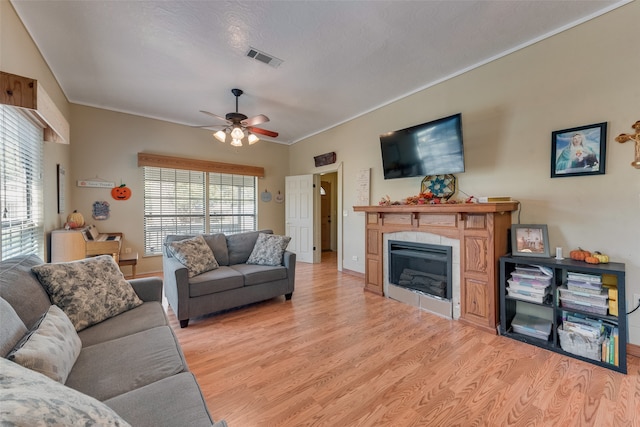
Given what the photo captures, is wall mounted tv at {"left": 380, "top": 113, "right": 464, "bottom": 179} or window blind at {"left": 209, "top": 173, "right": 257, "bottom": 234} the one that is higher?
wall mounted tv at {"left": 380, "top": 113, "right": 464, "bottom": 179}

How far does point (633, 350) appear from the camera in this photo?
2059 mm

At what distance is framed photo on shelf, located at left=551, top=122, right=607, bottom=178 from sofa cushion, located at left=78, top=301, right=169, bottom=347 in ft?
11.5

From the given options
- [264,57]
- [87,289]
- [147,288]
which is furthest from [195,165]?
[87,289]

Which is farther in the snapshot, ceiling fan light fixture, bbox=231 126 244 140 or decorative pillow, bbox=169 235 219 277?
ceiling fan light fixture, bbox=231 126 244 140

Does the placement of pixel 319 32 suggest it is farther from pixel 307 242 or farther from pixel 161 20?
pixel 307 242

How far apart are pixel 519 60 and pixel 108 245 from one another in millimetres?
5224

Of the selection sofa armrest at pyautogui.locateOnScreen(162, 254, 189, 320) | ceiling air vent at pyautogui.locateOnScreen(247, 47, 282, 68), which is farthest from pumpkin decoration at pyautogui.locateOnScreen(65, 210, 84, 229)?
ceiling air vent at pyautogui.locateOnScreen(247, 47, 282, 68)

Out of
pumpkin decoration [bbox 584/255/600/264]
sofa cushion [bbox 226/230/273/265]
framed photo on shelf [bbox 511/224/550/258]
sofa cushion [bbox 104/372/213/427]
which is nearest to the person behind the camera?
sofa cushion [bbox 104/372/213/427]

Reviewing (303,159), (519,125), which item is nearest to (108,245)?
(303,159)

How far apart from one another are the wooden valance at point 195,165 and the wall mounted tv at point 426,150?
125 inches

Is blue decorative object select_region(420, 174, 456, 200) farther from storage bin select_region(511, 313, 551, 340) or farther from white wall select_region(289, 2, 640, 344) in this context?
storage bin select_region(511, 313, 551, 340)

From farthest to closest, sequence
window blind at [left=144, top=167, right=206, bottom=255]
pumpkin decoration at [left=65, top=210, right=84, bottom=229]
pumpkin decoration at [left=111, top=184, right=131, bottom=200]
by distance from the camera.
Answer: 1. window blind at [left=144, top=167, right=206, bottom=255]
2. pumpkin decoration at [left=111, top=184, right=131, bottom=200]
3. pumpkin decoration at [left=65, top=210, right=84, bottom=229]

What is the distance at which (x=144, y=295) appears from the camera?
6.84 feet

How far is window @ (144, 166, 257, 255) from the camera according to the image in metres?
4.77
